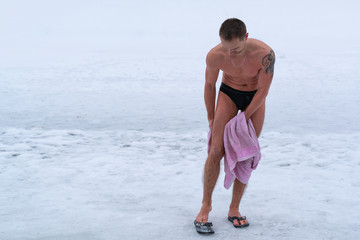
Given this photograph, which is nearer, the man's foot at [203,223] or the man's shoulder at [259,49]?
the man's shoulder at [259,49]

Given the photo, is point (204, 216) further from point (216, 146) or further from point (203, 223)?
point (216, 146)

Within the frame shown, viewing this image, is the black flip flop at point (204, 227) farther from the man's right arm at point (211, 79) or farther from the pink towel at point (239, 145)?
the man's right arm at point (211, 79)

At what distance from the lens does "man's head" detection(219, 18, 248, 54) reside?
9.86 ft

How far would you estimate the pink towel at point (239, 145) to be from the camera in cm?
336

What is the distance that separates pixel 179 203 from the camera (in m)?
4.04

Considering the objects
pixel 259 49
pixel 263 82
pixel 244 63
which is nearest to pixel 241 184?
pixel 263 82

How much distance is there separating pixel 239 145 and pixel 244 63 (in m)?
0.64

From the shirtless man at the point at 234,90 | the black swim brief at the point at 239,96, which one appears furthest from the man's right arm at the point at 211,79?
the black swim brief at the point at 239,96

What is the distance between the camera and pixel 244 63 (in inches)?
129

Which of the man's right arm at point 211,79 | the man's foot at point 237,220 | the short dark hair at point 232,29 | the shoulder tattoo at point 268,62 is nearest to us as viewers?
the short dark hair at point 232,29

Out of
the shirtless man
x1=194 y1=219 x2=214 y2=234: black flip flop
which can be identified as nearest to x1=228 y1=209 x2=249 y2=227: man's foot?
the shirtless man

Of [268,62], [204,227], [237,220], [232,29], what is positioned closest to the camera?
[232,29]

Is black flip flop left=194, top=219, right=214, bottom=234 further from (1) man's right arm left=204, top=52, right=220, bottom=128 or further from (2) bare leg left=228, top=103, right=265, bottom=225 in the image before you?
(1) man's right arm left=204, top=52, right=220, bottom=128

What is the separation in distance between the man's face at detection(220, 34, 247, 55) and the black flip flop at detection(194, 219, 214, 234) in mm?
1348
